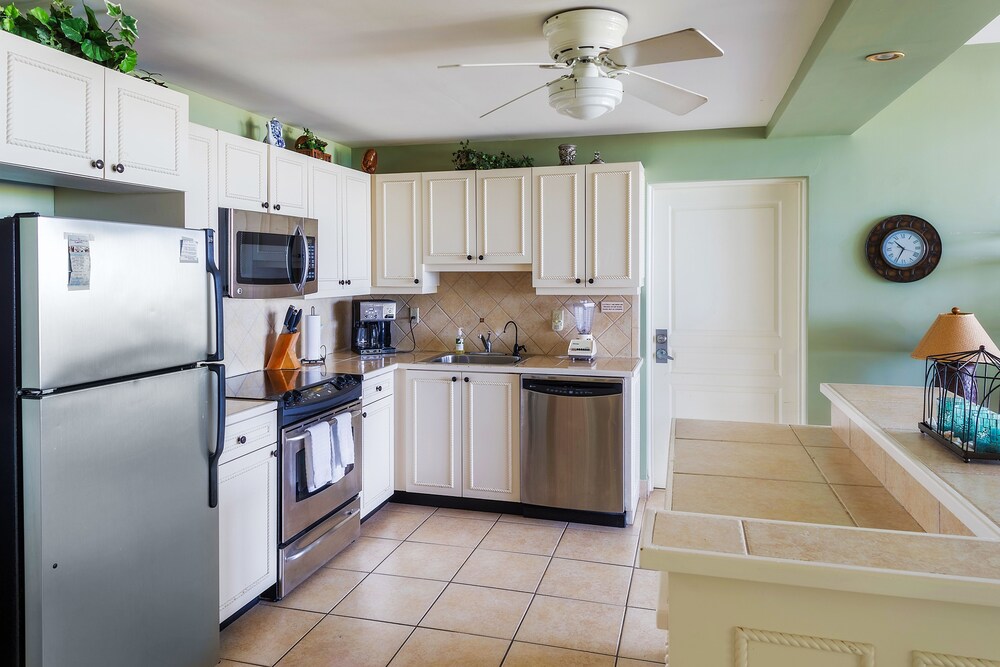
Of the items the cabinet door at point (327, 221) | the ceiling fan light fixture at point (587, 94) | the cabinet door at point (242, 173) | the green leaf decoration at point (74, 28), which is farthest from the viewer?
the cabinet door at point (327, 221)

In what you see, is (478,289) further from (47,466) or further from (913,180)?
(47,466)

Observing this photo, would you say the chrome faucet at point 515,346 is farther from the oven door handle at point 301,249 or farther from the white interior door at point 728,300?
the oven door handle at point 301,249

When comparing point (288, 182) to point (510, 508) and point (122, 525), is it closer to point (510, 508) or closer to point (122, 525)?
point (122, 525)

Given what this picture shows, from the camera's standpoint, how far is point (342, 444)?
333cm

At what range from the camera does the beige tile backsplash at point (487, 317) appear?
174 inches

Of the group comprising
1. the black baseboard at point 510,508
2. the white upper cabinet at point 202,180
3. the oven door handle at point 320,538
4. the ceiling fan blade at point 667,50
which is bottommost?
the black baseboard at point 510,508

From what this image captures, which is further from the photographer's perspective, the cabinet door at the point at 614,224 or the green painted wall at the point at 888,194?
the cabinet door at the point at 614,224

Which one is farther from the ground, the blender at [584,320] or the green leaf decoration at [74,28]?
the green leaf decoration at [74,28]

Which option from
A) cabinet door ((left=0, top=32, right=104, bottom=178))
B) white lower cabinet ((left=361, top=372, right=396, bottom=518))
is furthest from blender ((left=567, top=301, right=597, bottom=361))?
cabinet door ((left=0, top=32, right=104, bottom=178))

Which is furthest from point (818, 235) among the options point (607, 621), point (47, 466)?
point (47, 466)

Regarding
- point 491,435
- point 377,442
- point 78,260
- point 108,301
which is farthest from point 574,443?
point 78,260

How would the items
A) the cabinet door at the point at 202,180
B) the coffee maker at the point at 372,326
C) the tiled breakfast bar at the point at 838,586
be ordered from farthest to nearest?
the coffee maker at the point at 372,326
the cabinet door at the point at 202,180
the tiled breakfast bar at the point at 838,586

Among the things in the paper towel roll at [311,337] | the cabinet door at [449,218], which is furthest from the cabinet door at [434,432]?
the cabinet door at [449,218]

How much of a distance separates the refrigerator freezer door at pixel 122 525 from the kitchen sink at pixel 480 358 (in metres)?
2.26
